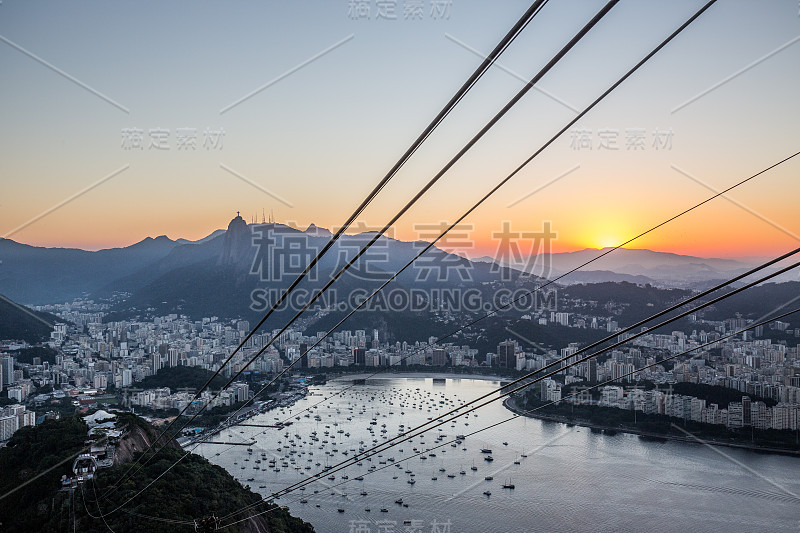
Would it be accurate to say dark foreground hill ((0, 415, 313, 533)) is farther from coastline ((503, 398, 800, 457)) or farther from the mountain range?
the mountain range

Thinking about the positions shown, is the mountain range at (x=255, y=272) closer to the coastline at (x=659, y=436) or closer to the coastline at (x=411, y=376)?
the coastline at (x=411, y=376)

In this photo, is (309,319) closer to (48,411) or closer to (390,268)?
(390,268)

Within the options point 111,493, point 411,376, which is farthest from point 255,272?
point 111,493

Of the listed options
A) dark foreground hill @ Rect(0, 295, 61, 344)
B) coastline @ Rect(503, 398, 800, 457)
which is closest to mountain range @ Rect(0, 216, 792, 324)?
dark foreground hill @ Rect(0, 295, 61, 344)

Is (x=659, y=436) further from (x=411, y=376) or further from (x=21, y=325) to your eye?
(x=21, y=325)

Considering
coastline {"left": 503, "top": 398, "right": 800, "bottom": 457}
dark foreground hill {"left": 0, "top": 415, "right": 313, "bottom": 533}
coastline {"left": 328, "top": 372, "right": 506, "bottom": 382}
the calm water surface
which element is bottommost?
the calm water surface

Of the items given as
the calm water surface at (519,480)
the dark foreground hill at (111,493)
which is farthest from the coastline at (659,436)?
the dark foreground hill at (111,493)

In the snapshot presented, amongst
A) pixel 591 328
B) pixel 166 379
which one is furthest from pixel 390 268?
pixel 166 379

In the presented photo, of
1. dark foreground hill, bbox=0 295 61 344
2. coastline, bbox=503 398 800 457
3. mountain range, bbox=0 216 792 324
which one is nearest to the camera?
coastline, bbox=503 398 800 457

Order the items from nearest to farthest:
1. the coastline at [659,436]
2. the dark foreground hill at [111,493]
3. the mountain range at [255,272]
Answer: the dark foreground hill at [111,493]
the coastline at [659,436]
the mountain range at [255,272]

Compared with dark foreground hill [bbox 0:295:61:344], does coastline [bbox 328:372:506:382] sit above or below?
below

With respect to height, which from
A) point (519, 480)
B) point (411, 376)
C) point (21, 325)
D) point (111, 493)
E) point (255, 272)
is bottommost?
point (519, 480)
